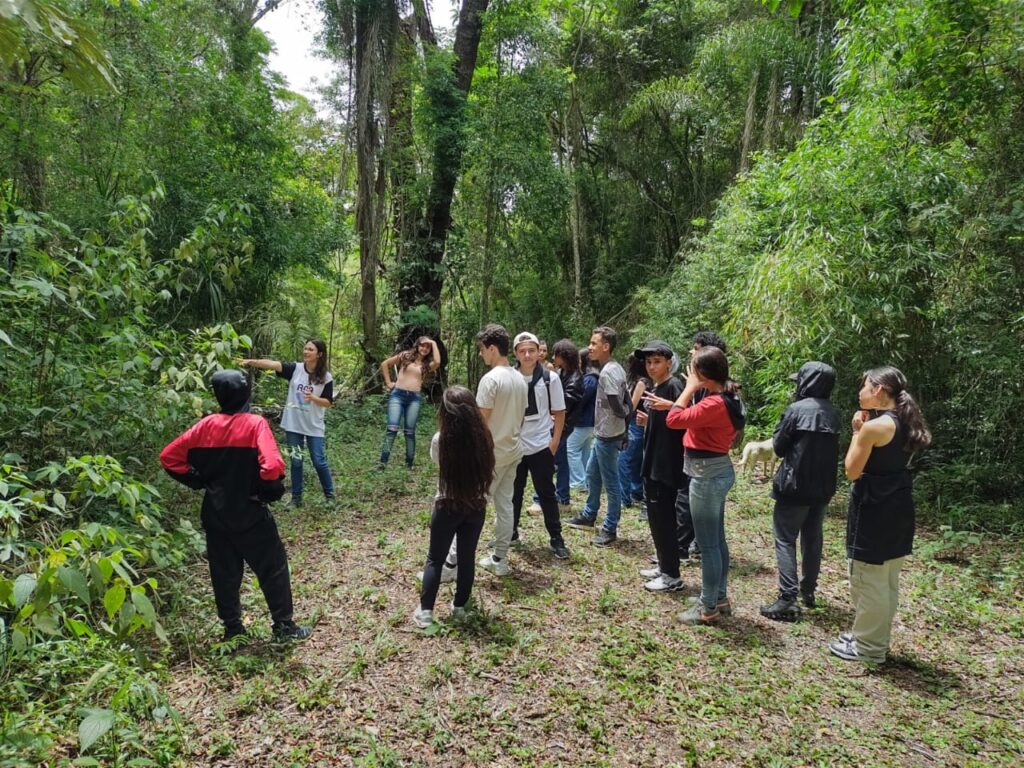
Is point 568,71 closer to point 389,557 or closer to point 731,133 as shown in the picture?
point 731,133

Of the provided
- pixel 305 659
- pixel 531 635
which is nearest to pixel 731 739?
pixel 531 635

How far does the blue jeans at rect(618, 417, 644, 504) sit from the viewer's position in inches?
234

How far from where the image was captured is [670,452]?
402cm

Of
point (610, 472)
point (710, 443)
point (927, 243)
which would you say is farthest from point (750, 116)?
point (710, 443)

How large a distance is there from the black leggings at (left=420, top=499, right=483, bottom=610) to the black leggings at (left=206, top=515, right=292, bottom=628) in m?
0.82

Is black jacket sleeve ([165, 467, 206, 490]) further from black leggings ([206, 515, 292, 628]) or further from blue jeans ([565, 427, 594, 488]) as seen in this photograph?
blue jeans ([565, 427, 594, 488])

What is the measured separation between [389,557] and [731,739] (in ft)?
9.17

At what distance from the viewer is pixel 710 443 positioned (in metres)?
3.55

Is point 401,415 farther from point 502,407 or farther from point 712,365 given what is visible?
point 712,365

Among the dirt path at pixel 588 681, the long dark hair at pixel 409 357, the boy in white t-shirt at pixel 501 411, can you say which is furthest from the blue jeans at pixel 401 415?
the boy in white t-shirt at pixel 501 411

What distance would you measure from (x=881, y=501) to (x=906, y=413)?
1.69 ft

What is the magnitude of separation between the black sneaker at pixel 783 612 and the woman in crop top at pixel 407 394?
4530 millimetres

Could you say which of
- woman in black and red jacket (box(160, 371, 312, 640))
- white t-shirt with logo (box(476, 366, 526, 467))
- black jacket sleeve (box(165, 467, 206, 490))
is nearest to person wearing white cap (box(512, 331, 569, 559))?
white t-shirt with logo (box(476, 366, 526, 467))

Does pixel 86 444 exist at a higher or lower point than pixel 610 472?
higher
